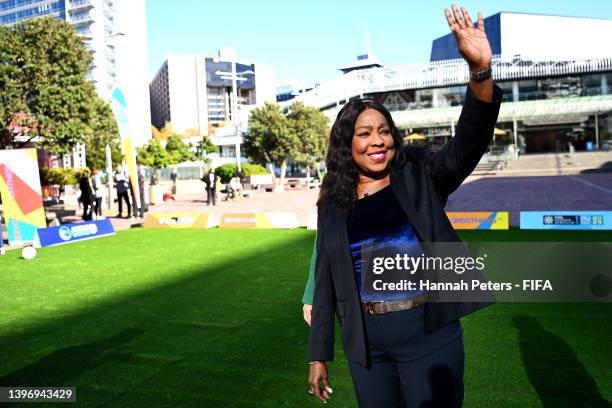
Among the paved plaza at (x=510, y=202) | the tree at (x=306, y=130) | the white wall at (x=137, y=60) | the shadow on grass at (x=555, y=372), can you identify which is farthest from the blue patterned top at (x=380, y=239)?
the white wall at (x=137, y=60)

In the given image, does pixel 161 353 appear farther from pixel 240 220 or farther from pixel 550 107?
pixel 550 107

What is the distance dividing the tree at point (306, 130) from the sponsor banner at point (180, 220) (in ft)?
70.1

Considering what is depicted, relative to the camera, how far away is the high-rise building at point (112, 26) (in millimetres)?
107062

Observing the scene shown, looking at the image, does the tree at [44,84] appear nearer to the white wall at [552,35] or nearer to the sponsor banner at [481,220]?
the sponsor banner at [481,220]

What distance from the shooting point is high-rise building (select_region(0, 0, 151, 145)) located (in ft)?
351

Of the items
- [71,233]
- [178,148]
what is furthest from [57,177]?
[178,148]

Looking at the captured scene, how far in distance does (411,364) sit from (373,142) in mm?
900

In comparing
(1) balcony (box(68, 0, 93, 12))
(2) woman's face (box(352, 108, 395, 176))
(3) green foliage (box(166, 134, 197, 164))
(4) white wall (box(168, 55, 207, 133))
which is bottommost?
(2) woman's face (box(352, 108, 395, 176))

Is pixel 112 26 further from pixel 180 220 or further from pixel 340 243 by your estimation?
pixel 340 243

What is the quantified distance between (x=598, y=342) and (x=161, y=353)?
13.8ft

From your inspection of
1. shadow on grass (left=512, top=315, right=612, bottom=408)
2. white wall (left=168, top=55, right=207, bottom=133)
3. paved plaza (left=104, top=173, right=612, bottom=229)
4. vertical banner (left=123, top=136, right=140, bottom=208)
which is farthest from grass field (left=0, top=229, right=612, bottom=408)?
white wall (left=168, top=55, right=207, bottom=133)

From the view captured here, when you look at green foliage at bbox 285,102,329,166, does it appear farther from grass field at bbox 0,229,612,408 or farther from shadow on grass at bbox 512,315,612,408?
shadow on grass at bbox 512,315,612,408

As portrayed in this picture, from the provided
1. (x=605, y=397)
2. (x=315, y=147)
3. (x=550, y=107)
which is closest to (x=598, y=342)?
(x=605, y=397)

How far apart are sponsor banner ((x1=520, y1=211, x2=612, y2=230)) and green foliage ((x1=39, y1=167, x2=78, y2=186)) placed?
24.9m
